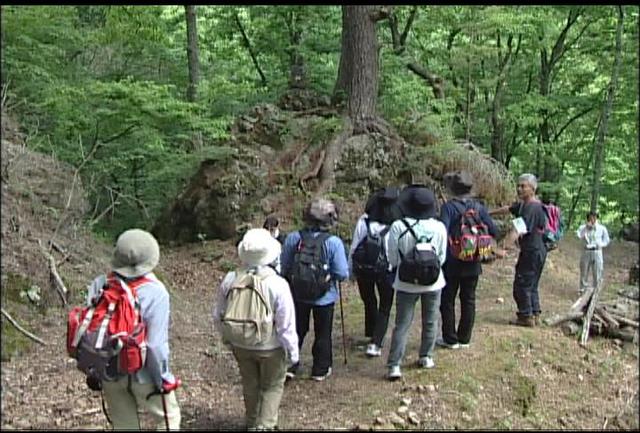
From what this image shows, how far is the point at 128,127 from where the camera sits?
10.9 m

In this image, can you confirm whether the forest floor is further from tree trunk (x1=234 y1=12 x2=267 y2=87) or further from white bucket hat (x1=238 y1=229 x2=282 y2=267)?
tree trunk (x1=234 y1=12 x2=267 y2=87)

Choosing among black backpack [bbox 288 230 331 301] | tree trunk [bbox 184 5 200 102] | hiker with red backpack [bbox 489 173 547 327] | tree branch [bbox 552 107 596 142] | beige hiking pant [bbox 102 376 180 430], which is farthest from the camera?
tree branch [bbox 552 107 596 142]

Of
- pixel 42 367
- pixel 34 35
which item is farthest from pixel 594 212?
pixel 34 35

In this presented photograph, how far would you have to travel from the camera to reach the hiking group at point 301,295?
417 centimetres

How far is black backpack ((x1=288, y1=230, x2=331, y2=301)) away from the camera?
5.84 meters

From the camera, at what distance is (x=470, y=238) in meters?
6.75

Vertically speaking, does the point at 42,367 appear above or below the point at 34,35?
below

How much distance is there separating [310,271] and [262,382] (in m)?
1.16

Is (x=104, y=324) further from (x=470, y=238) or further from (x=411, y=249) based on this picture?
(x=470, y=238)

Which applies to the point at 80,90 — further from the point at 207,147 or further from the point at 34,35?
the point at 207,147

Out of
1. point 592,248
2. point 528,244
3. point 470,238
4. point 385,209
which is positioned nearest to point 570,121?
point 592,248

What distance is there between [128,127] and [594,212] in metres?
7.62

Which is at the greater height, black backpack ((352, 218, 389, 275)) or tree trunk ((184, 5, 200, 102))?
tree trunk ((184, 5, 200, 102))

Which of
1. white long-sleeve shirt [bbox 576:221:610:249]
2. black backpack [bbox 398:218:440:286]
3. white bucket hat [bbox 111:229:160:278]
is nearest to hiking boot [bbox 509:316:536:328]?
black backpack [bbox 398:218:440:286]
